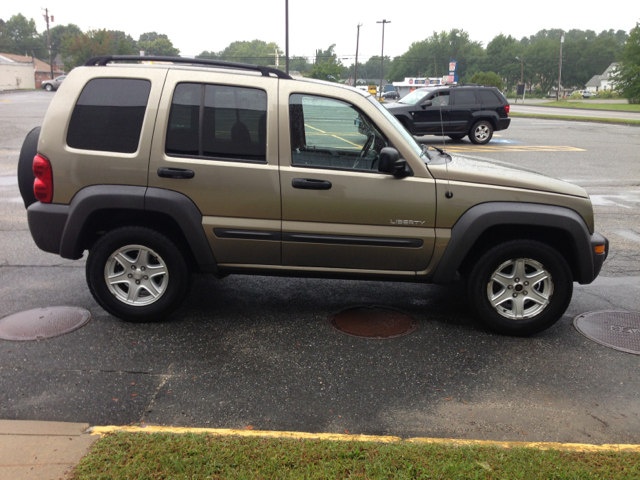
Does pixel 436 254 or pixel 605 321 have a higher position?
pixel 436 254

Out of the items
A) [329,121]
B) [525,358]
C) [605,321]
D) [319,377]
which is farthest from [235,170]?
[605,321]

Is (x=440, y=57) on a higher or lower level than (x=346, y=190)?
higher

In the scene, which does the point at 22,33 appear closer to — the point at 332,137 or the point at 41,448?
the point at 332,137

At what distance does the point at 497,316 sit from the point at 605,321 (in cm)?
111

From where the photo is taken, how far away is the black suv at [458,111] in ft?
60.1

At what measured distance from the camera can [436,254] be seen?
4336 mm

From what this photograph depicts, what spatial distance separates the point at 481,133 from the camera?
18781mm

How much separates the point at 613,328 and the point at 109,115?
14.6ft

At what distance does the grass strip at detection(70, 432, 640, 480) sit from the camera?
2631 millimetres

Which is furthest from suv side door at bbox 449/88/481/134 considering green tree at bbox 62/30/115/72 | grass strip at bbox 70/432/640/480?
green tree at bbox 62/30/115/72

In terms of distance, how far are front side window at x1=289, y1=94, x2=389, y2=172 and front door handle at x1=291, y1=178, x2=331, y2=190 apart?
0.42ft

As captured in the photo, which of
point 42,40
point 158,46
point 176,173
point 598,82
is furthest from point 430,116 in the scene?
point 42,40

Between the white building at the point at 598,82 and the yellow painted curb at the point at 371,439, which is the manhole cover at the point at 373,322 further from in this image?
the white building at the point at 598,82

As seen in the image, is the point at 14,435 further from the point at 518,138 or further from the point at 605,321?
the point at 518,138
